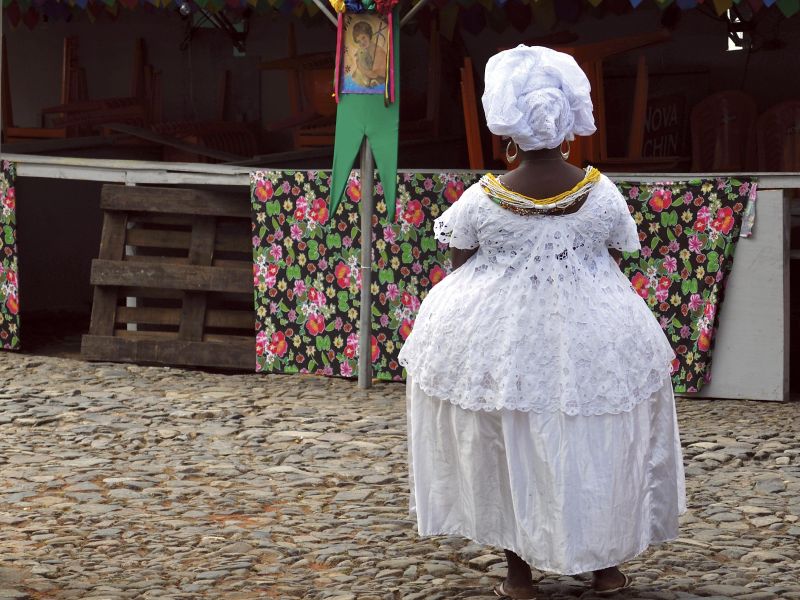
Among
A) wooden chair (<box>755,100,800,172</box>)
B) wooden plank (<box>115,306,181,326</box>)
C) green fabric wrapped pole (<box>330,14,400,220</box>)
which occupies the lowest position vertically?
wooden plank (<box>115,306,181,326</box>)

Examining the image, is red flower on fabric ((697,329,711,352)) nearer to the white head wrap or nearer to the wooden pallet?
the wooden pallet

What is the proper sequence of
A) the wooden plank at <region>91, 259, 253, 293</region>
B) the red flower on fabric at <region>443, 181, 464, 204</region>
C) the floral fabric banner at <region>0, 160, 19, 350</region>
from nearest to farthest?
1. the red flower on fabric at <region>443, 181, 464, 204</region>
2. the wooden plank at <region>91, 259, 253, 293</region>
3. the floral fabric banner at <region>0, 160, 19, 350</region>

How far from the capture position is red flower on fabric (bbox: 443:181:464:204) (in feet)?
26.9

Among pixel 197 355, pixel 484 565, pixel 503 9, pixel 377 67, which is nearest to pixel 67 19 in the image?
pixel 503 9

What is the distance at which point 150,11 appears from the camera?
13.2 meters

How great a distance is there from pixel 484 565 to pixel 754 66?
7584 mm

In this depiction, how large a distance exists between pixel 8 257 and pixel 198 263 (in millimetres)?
1384

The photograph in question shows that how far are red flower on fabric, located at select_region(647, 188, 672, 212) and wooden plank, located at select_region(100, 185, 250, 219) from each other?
2.52 m

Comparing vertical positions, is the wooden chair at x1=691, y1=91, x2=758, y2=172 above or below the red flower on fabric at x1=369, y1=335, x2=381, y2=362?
above

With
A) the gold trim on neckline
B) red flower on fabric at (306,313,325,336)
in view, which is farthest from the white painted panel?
the gold trim on neckline

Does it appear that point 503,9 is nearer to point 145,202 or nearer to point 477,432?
point 145,202

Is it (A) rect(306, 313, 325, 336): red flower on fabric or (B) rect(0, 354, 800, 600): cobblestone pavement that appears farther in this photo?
(A) rect(306, 313, 325, 336): red flower on fabric

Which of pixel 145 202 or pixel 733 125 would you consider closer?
pixel 145 202

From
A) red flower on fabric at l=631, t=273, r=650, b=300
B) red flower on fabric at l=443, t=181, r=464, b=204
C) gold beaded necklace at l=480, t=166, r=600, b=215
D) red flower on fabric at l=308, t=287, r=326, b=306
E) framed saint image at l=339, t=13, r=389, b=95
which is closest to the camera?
gold beaded necklace at l=480, t=166, r=600, b=215
